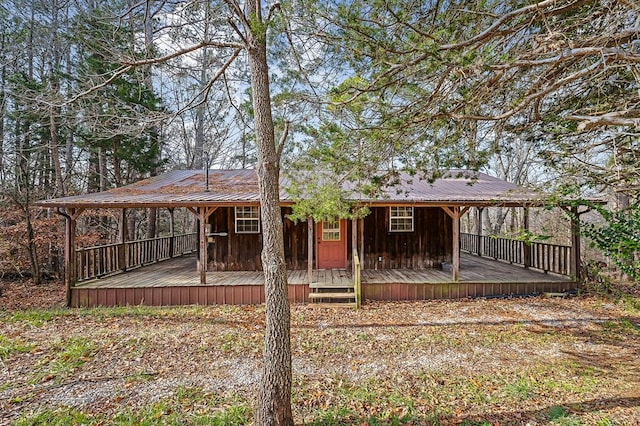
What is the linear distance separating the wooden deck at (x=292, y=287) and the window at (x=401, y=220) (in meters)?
1.56

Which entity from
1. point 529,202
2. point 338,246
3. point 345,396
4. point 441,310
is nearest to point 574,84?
point 529,202

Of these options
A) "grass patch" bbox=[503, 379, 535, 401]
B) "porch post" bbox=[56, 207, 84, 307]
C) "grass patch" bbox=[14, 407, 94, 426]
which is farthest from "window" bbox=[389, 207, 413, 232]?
"porch post" bbox=[56, 207, 84, 307]

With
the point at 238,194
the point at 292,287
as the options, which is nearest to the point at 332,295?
the point at 292,287

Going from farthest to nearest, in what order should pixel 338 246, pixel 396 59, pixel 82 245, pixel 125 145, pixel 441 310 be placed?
pixel 125 145
pixel 82 245
pixel 338 246
pixel 441 310
pixel 396 59

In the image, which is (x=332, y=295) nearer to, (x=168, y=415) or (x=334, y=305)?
(x=334, y=305)

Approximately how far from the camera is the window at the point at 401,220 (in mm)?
10059

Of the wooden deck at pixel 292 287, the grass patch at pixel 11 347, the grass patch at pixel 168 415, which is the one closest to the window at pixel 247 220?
the wooden deck at pixel 292 287

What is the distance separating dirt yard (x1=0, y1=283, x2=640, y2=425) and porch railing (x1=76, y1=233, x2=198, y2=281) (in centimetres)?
158

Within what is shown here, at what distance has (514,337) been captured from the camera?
18.9ft

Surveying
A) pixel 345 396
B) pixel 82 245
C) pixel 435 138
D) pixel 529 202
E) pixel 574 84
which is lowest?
pixel 345 396

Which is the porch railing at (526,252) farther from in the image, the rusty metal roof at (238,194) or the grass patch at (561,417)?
the grass patch at (561,417)

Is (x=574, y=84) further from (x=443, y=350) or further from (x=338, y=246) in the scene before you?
(x=338, y=246)

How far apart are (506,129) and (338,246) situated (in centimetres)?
613

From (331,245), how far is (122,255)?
692cm
